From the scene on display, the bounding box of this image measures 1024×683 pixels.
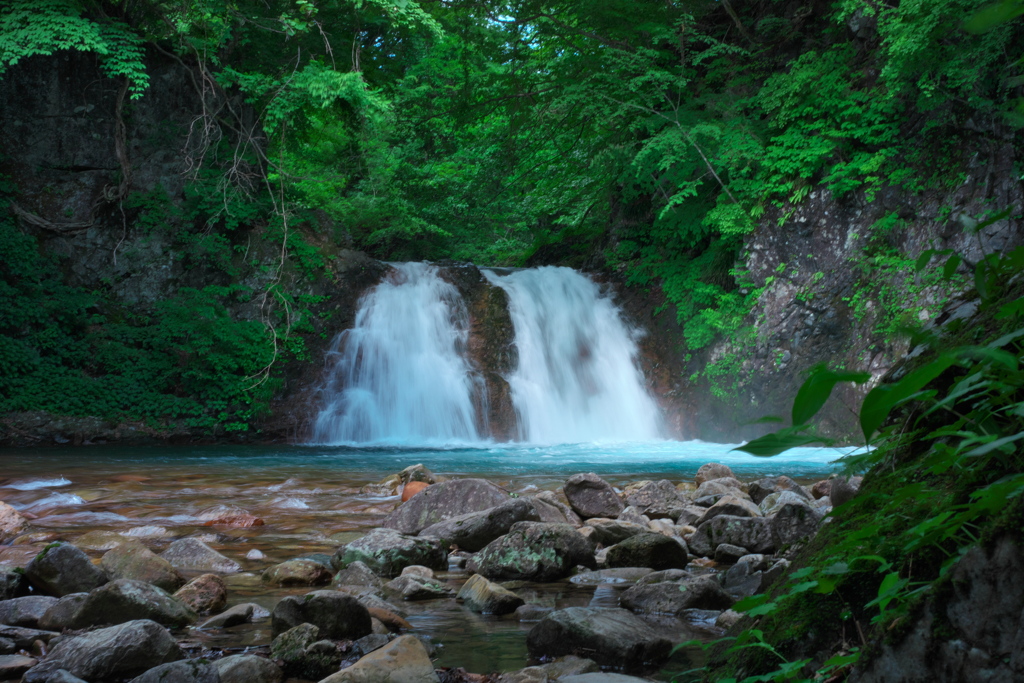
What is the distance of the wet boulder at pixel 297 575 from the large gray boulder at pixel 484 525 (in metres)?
0.91

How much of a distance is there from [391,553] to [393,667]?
1749 millimetres

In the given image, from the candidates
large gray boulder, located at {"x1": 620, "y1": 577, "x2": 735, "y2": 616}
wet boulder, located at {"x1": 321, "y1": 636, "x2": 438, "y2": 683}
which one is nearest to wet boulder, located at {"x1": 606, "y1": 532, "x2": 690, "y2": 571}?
large gray boulder, located at {"x1": 620, "y1": 577, "x2": 735, "y2": 616}

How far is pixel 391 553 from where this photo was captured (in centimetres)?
402

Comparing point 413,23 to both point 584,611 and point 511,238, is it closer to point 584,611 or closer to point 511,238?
point 511,238

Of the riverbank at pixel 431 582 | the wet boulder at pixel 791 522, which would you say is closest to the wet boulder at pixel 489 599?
the riverbank at pixel 431 582

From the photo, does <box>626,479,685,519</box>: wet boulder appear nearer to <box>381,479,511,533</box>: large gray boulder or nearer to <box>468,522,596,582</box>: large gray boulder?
<box>381,479,511,533</box>: large gray boulder

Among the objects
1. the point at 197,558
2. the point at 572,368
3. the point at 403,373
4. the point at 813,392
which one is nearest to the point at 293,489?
the point at 197,558

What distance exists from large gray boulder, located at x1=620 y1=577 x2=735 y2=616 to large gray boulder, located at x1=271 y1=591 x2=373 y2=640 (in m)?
1.28

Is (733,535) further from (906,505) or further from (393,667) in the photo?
(906,505)

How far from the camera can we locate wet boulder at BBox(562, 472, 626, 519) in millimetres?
5277

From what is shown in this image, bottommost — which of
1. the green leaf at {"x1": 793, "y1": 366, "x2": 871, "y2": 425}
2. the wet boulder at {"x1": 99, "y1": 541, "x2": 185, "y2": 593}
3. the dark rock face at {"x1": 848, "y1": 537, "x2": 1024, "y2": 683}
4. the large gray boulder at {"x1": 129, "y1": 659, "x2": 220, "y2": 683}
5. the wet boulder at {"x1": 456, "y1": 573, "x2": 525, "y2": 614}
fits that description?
the wet boulder at {"x1": 456, "y1": 573, "x2": 525, "y2": 614}

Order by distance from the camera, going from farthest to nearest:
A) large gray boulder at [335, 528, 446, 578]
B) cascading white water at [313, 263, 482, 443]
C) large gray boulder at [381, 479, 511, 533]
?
cascading white water at [313, 263, 482, 443], large gray boulder at [381, 479, 511, 533], large gray boulder at [335, 528, 446, 578]

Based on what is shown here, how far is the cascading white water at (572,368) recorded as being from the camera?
13195 mm

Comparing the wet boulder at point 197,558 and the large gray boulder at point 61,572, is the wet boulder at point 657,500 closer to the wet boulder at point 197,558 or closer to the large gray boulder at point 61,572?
the wet boulder at point 197,558
